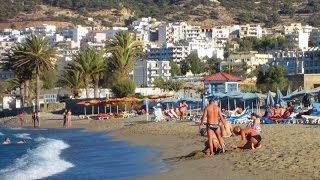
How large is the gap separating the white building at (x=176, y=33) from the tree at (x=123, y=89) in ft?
390

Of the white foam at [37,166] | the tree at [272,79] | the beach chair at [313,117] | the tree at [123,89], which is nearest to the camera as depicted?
the white foam at [37,166]

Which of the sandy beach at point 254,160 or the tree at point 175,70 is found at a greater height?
the tree at point 175,70

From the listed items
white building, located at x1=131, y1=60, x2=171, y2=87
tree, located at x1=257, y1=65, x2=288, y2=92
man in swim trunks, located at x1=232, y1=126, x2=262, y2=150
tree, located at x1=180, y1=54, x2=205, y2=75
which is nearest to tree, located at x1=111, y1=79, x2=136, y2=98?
tree, located at x1=257, y1=65, x2=288, y2=92

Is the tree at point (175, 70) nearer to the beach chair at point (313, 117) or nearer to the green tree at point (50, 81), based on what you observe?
the green tree at point (50, 81)

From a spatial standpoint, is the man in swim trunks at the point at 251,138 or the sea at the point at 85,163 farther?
the man in swim trunks at the point at 251,138

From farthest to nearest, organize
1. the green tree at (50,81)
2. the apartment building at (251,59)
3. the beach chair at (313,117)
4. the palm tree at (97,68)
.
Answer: the apartment building at (251,59) < the green tree at (50,81) < the palm tree at (97,68) < the beach chair at (313,117)

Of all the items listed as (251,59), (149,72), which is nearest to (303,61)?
(251,59)

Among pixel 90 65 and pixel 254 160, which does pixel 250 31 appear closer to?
pixel 90 65

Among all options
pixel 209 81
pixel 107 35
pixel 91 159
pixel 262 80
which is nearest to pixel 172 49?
pixel 107 35

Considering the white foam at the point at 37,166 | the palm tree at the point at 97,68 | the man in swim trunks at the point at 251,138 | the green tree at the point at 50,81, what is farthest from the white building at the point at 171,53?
the man in swim trunks at the point at 251,138

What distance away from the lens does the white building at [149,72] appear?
100312 mm

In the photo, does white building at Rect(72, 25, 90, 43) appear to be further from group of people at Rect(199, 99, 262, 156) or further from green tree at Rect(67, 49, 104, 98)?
group of people at Rect(199, 99, 262, 156)

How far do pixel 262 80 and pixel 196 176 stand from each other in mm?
55637

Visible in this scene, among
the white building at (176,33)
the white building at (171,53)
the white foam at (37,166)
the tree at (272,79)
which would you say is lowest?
the white foam at (37,166)
